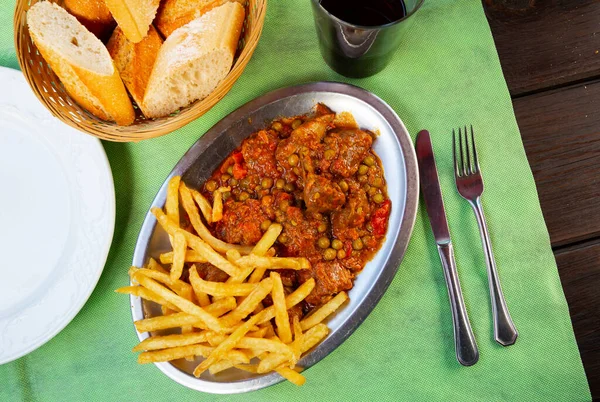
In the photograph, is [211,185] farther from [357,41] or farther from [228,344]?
[357,41]

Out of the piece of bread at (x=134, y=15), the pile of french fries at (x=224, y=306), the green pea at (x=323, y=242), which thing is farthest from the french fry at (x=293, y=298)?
the piece of bread at (x=134, y=15)

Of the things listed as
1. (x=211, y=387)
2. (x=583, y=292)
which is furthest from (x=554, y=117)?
(x=211, y=387)

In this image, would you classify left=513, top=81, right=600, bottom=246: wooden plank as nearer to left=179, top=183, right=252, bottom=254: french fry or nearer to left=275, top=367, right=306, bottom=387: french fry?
left=275, top=367, right=306, bottom=387: french fry

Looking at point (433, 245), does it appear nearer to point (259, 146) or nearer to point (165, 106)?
point (259, 146)

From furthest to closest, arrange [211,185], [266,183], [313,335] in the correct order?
[211,185] < [266,183] < [313,335]

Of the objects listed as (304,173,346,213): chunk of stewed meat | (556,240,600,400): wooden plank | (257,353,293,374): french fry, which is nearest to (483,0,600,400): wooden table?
(556,240,600,400): wooden plank

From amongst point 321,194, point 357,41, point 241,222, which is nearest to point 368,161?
point 321,194
